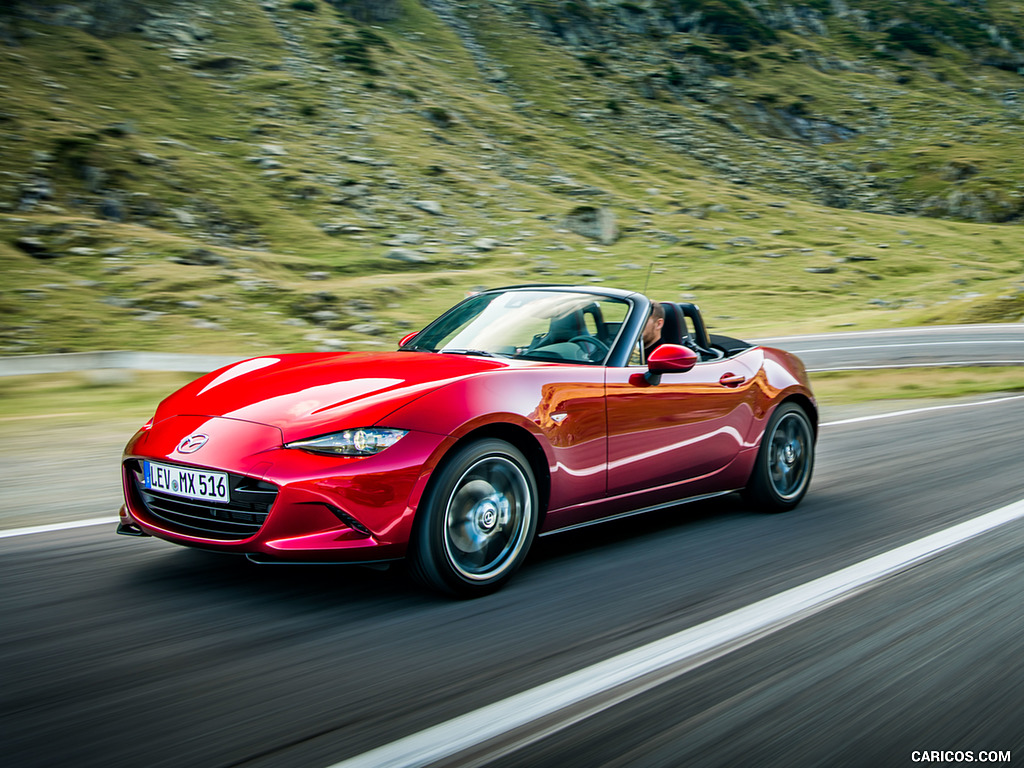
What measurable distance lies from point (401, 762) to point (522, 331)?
108 inches

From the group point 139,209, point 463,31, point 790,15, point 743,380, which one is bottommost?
point 743,380

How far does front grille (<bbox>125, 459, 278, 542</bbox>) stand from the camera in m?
3.62

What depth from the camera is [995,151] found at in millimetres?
60562

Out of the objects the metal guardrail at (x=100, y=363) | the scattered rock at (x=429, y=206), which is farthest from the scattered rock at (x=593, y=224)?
the metal guardrail at (x=100, y=363)

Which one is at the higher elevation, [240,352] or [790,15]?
[790,15]

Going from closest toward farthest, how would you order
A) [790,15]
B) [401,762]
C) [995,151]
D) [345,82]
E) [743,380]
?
[401,762] < [743,380] < [345,82] < [995,151] < [790,15]

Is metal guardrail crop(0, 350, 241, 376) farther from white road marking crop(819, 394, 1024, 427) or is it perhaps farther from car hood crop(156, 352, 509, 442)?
car hood crop(156, 352, 509, 442)

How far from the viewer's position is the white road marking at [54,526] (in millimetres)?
4871

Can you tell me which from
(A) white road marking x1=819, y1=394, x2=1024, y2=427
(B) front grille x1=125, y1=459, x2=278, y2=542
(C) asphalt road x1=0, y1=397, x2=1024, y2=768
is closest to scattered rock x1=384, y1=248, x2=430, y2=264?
(A) white road marking x1=819, y1=394, x2=1024, y2=427

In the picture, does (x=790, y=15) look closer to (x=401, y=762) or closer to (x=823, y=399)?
(x=823, y=399)

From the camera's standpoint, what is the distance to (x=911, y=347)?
20203 millimetres

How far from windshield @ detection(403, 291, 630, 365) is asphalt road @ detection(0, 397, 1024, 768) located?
1.00 m

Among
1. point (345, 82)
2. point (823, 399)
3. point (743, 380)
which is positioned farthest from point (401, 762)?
point (345, 82)

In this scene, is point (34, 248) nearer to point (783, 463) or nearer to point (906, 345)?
point (906, 345)
